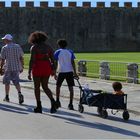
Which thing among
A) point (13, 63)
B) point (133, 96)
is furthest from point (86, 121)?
point (133, 96)

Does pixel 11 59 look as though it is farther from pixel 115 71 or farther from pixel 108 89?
pixel 115 71

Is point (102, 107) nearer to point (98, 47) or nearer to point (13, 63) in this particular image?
point (13, 63)

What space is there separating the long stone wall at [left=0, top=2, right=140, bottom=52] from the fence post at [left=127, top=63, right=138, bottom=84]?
42.1 metres

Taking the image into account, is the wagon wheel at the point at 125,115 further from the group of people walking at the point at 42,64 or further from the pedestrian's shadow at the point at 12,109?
the pedestrian's shadow at the point at 12,109

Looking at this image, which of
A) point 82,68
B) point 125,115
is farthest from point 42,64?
point 82,68

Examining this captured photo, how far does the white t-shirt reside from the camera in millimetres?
12766

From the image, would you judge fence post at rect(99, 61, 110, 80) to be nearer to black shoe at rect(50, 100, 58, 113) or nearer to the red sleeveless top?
black shoe at rect(50, 100, 58, 113)

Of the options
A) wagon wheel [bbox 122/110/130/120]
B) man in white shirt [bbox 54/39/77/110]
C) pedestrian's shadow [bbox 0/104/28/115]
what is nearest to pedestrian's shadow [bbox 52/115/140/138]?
wagon wheel [bbox 122/110/130/120]

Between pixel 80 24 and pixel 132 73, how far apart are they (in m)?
44.9

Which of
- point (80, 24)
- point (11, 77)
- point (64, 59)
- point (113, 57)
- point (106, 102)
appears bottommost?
point (113, 57)

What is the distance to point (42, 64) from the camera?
39.3 ft

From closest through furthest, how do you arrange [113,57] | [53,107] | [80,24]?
[53,107] < [113,57] < [80,24]

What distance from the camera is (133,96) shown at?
15.9 metres

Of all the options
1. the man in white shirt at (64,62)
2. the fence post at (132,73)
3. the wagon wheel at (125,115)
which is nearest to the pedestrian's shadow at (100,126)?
the wagon wheel at (125,115)
